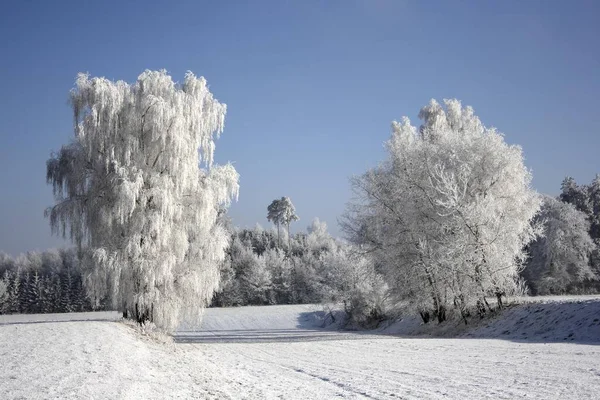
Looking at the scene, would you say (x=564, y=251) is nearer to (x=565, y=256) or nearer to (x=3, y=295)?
(x=565, y=256)

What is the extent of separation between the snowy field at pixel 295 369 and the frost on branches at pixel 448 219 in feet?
17.7

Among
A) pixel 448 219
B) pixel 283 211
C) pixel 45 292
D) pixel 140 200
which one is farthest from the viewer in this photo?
pixel 283 211

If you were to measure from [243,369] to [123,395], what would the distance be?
5929mm

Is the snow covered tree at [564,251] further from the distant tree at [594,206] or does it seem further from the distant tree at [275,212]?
the distant tree at [275,212]

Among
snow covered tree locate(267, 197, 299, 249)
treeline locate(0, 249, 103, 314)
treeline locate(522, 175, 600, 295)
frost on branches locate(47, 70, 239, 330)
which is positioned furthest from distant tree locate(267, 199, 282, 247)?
frost on branches locate(47, 70, 239, 330)

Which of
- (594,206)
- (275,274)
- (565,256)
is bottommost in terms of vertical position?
(565,256)

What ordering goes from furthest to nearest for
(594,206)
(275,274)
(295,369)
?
(275,274) → (594,206) → (295,369)

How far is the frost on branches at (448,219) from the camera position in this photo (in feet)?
80.7

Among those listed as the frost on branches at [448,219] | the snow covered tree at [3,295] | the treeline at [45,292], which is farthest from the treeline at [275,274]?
the snow covered tree at [3,295]

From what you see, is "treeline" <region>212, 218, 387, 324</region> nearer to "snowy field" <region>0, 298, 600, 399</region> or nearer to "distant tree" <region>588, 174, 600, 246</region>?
"distant tree" <region>588, 174, 600, 246</region>

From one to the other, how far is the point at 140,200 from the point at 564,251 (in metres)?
48.5

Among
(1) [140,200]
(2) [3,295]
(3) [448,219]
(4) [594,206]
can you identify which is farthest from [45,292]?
(4) [594,206]

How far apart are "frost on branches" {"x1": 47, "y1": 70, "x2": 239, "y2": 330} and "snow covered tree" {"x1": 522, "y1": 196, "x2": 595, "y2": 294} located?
43338 mm

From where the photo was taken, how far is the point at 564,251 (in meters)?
52.6
